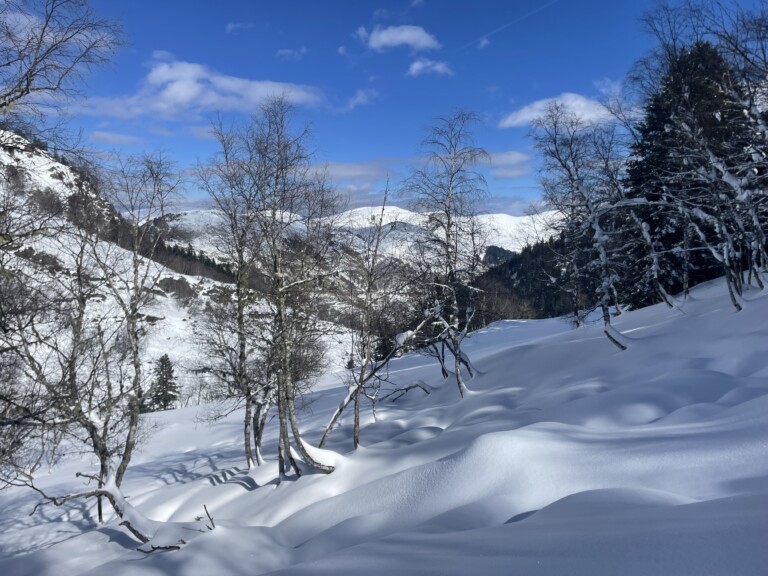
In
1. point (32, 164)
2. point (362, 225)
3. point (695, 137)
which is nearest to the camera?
point (32, 164)

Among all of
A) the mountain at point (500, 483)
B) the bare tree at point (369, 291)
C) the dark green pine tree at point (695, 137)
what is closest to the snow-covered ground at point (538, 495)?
the mountain at point (500, 483)

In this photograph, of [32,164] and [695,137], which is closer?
[32,164]

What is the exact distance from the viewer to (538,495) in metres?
4.29

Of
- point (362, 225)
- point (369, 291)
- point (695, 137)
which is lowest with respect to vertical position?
point (369, 291)

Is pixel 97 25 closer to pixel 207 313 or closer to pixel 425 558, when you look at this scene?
pixel 425 558

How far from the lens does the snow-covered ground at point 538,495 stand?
2607 millimetres

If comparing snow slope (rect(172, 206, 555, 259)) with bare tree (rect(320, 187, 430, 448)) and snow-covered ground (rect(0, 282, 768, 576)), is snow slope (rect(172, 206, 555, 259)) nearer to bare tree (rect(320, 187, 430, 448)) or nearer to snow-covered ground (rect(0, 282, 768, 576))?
bare tree (rect(320, 187, 430, 448))

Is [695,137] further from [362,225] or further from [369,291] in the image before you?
[369,291]

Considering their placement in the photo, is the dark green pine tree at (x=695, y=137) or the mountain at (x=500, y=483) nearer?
the mountain at (x=500, y=483)

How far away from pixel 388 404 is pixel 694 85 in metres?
14.8

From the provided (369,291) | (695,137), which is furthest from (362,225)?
(695,137)

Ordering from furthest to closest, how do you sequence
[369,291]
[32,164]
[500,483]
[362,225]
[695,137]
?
1. [695,137]
2. [369,291]
3. [362,225]
4. [32,164]
5. [500,483]

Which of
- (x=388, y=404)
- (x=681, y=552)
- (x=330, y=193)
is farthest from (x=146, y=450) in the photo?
(x=681, y=552)

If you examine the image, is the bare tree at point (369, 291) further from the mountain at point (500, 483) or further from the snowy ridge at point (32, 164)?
the snowy ridge at point (32, 164)
